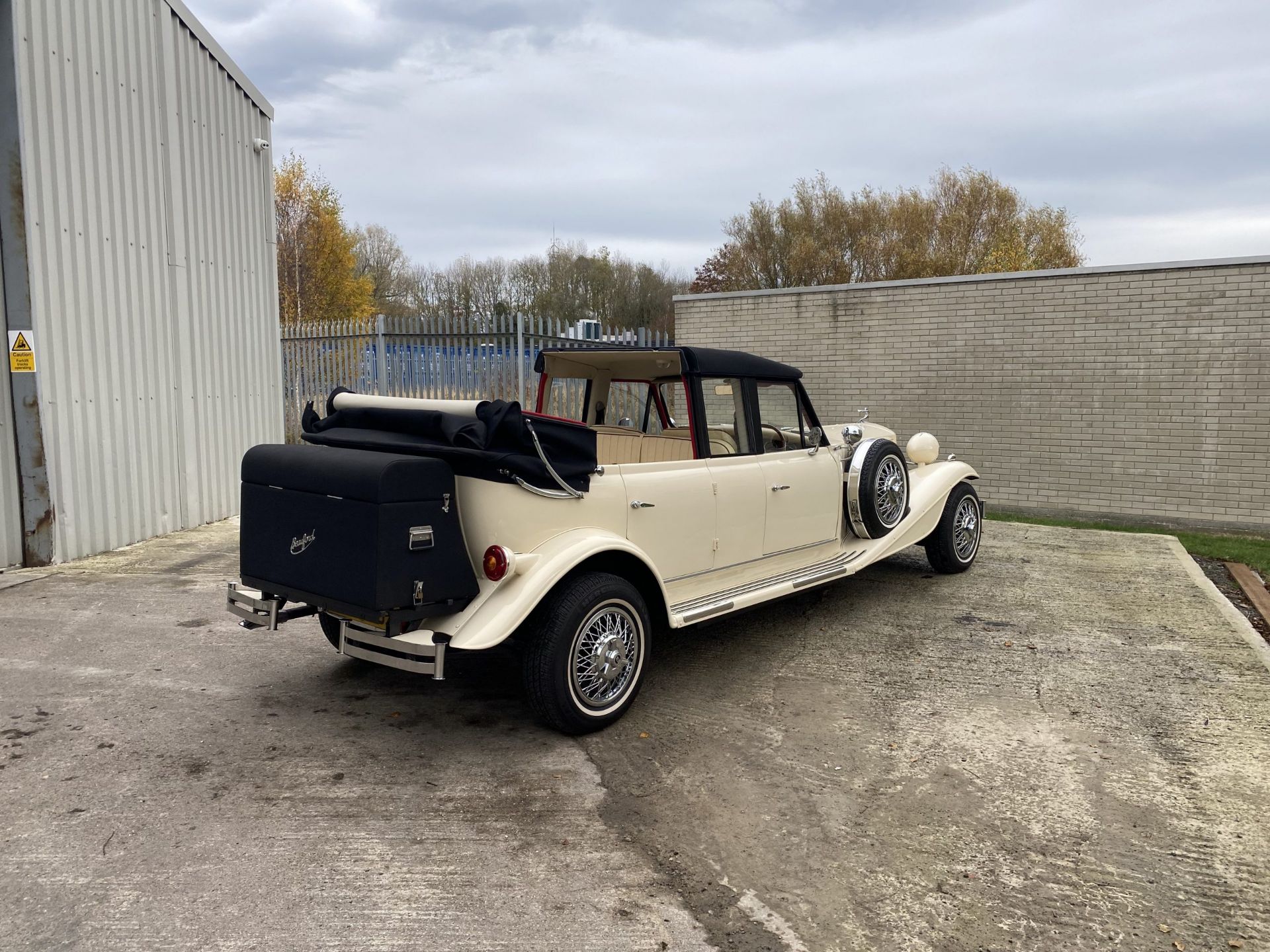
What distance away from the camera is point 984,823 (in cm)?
333

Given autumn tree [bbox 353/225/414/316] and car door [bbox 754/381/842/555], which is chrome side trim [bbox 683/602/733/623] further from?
autumn tree [bbox 353/225/414/316]

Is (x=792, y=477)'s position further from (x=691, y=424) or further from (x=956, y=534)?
(x=956, y=534)

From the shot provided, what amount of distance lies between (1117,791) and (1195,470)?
8.59 meters

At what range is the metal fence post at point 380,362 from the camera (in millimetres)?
13070

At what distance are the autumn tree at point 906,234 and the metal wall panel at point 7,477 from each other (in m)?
26.6

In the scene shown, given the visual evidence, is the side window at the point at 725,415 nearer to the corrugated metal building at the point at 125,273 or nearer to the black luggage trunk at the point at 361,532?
the black luggage trunk at the point at 361,532

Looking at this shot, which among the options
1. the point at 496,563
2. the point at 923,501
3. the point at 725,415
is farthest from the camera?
the point at 923,501

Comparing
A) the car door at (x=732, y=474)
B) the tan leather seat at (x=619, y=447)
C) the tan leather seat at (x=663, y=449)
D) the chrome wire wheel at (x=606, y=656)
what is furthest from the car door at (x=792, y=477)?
the chrome wire wheel at (x=606, y=656)

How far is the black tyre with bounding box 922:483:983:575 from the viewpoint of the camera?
722cm

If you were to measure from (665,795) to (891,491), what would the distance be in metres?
3.44

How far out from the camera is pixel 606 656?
4078mm

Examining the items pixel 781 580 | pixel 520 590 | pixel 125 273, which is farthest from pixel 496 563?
pixel 125 273

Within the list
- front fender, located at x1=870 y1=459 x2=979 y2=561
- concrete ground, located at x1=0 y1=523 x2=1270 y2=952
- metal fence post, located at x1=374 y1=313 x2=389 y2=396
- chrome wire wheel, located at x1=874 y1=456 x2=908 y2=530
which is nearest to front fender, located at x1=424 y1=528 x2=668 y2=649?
concrete ground, located at x1=0 y1=523 x2=1270 y2=952

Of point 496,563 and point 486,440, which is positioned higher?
point 486,440
